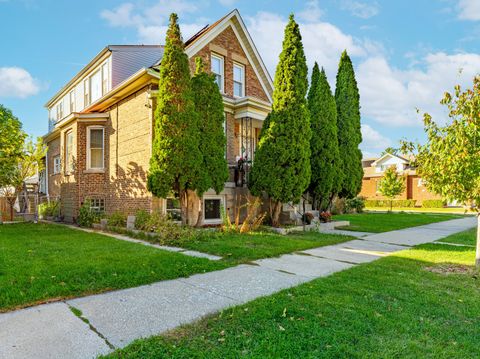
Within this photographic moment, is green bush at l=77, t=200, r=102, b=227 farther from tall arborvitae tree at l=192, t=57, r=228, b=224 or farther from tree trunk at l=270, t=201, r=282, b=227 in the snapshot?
tree trunk at l=270, t=201, r=282, b=227

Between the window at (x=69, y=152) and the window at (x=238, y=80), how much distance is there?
798 centimetres

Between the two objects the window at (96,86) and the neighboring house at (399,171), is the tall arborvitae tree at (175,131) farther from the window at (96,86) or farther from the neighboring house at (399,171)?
the neighboring house at (399,171)

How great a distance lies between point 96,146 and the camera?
1360 centimetres

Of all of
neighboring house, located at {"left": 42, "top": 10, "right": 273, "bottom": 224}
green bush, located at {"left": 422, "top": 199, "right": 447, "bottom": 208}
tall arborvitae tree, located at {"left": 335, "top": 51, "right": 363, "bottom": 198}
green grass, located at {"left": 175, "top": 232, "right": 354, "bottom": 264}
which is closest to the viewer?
green grass, located at {"left": 175, "top": 232, "right": 354, "bottom": 264}

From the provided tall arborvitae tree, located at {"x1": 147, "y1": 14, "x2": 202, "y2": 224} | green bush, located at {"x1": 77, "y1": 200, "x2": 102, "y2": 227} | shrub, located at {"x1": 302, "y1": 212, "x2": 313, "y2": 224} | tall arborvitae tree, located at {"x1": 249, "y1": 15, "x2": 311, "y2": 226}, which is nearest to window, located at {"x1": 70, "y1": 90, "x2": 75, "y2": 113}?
green bush, located at {"x1": 77, "y1": 200, "x2": 102, "y2": 227}

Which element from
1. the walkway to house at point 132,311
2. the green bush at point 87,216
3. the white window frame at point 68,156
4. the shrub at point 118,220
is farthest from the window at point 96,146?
the walkway to house at point 132,311

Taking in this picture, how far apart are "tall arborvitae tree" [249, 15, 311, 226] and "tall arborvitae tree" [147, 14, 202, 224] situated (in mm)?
2471

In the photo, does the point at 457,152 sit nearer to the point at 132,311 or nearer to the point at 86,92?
the point at 132,311

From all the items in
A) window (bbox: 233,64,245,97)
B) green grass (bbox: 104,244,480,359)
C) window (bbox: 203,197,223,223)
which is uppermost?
window (bbox: 233,64,245,97)

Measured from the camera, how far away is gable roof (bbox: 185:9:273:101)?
42.0ft

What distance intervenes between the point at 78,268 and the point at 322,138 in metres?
9.88

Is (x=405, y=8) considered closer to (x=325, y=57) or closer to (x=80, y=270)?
(x=325, y=57)

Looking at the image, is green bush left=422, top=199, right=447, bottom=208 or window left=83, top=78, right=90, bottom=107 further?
green bush left=422, top=199, right=447, bottom=208

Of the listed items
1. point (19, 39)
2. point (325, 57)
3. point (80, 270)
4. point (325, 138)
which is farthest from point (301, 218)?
point (19, 39)
